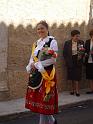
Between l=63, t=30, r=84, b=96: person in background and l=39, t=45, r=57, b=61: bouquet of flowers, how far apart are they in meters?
4.16

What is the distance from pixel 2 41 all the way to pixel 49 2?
1.88 m

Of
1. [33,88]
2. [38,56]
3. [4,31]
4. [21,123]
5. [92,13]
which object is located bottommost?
[21,123]

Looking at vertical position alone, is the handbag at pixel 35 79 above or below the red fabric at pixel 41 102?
above

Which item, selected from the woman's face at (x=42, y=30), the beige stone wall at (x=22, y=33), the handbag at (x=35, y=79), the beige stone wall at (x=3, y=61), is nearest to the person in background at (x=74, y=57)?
the beige stone wall at (x=22, y=33)

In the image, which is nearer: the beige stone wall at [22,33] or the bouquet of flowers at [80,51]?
the beige stone wall at [22,33]

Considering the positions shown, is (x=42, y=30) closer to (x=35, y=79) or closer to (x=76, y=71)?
(x=35, y=79)

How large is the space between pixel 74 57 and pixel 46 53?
4.43m

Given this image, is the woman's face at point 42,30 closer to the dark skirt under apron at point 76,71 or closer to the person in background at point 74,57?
the person in background at point 74,57

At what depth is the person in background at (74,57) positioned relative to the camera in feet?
37.2

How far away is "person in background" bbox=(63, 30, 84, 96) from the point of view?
11.4 m

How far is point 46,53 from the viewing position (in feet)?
23.1

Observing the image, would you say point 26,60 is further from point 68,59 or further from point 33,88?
point 33,88

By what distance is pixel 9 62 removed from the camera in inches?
406

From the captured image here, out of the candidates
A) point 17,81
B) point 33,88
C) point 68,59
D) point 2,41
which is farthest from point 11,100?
point 33,88
